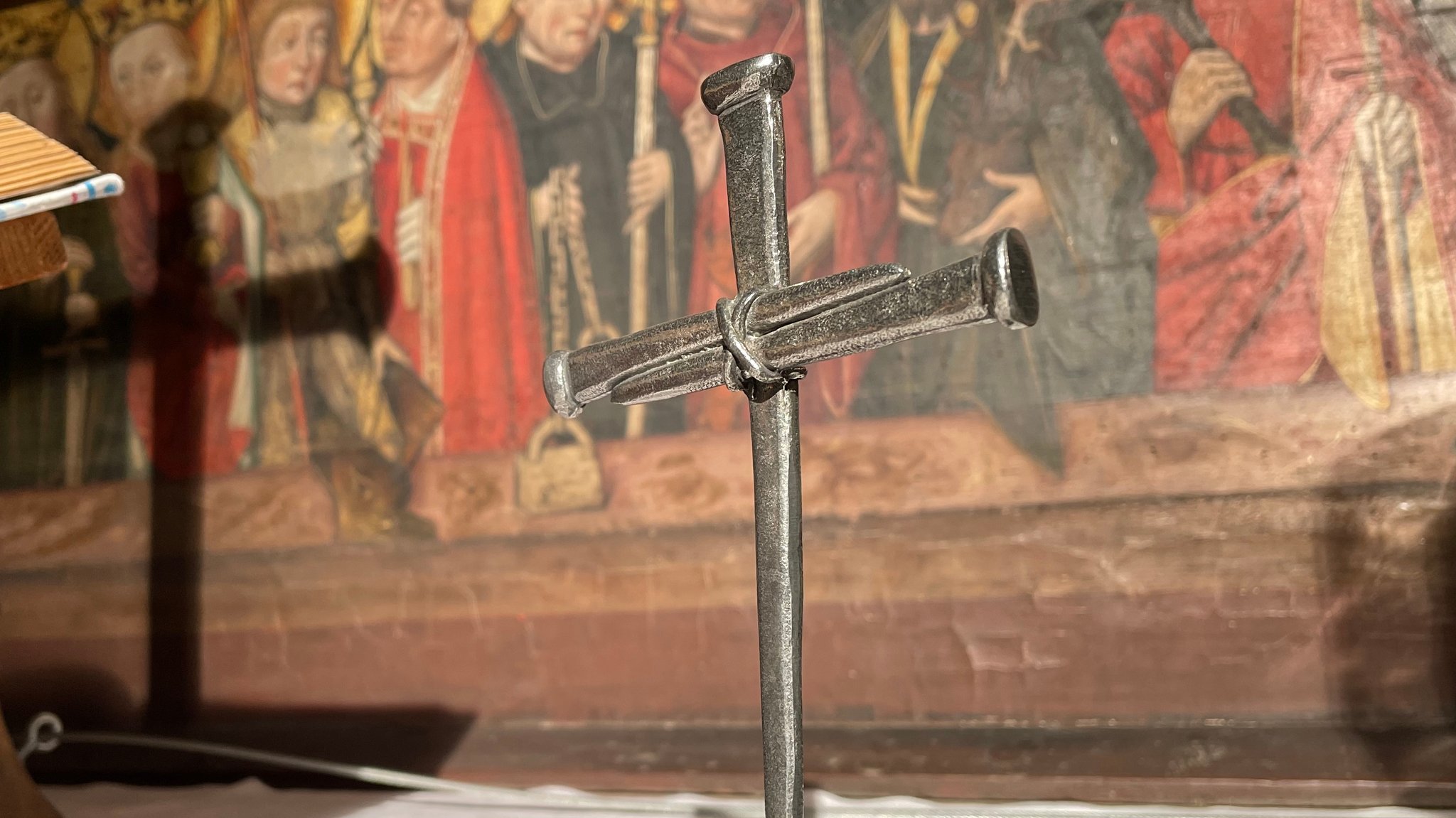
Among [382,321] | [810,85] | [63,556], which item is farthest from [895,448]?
[63,556]

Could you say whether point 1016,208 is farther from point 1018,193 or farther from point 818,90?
point 818,90

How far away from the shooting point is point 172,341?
3572 millimetres

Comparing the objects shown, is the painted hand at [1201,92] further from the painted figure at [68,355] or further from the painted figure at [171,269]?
the painted figure at [68,355]

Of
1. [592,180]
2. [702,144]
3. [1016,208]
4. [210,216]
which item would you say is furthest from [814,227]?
[210,216]

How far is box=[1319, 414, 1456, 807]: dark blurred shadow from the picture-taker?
7.90 ft

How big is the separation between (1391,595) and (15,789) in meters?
2.78

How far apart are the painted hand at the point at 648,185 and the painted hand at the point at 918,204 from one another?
0.66m

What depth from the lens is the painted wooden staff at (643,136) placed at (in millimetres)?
3143

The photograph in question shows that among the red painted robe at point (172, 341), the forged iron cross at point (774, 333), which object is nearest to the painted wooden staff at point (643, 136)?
the red painted robe at point (172, 341)

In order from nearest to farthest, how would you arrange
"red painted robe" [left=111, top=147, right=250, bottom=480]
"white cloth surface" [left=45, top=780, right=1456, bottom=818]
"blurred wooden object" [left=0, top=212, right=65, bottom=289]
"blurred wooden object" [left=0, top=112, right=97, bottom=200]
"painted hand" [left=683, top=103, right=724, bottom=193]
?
1. "blurred wooden object" [left=0, top=112, right=97, bottom=200]
2. "blurred wooden object" [left=0, top=212, right=65, bottom=289]
3. "white cloth surface" [left=45, top=780, right=1456, bottom=818]
4. "painted hand" [left=683, top=103, right=724, bottom=193]
5. "red painted robe" [left=111, top=147, right=250, bottom=480]

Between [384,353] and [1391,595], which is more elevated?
[384,353]

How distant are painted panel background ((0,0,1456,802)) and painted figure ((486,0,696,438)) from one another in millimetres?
12

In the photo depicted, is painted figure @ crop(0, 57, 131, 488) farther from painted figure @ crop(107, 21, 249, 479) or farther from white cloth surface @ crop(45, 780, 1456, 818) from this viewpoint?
white cloth surface @ crop(45, 780, 1456, 818)

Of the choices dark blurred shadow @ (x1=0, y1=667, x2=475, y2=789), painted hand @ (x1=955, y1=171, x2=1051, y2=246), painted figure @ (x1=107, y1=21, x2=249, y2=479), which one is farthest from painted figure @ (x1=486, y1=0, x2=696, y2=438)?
painted figure @ (x1=107, y1=21, x2=249, y2=479)
